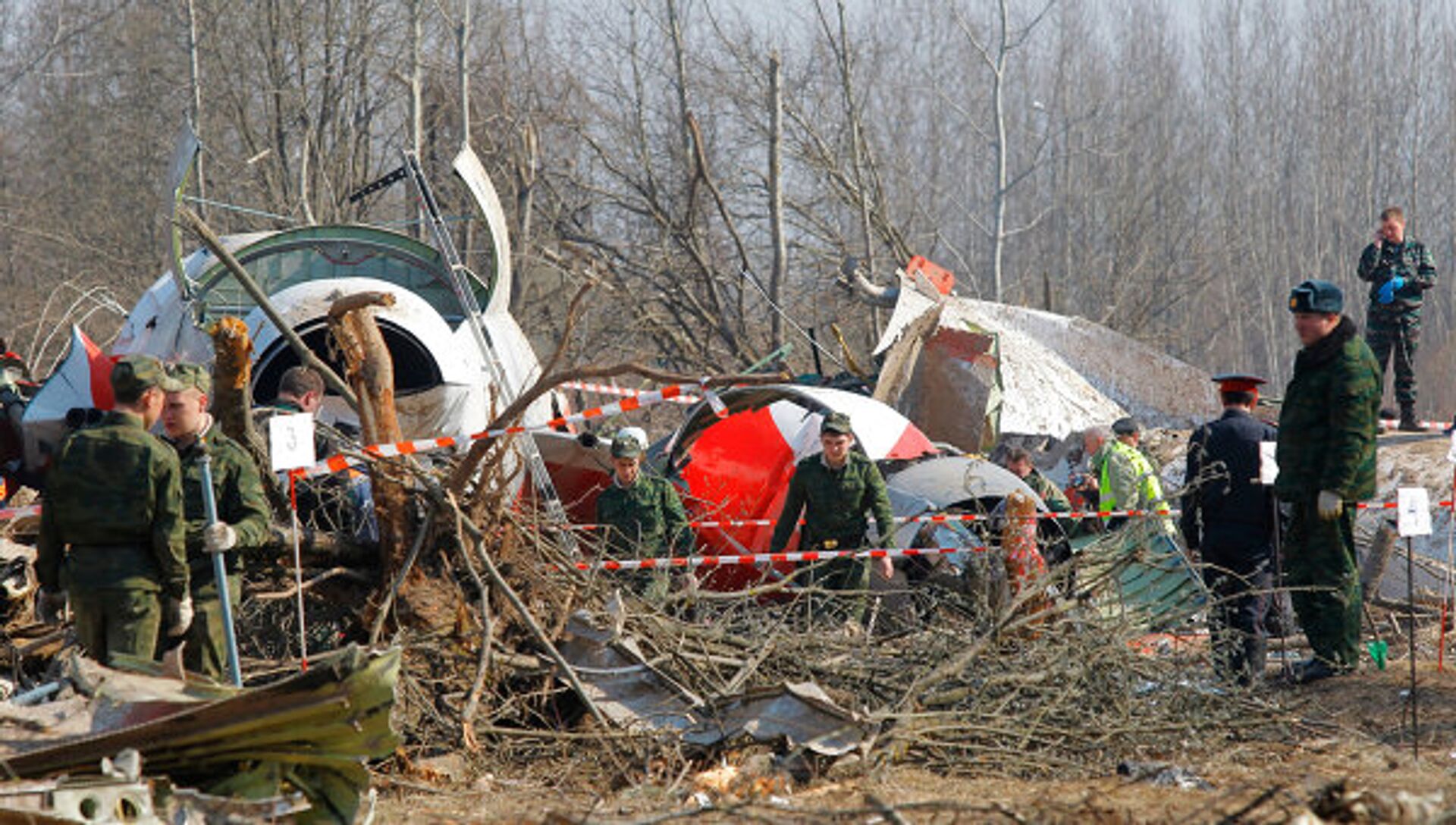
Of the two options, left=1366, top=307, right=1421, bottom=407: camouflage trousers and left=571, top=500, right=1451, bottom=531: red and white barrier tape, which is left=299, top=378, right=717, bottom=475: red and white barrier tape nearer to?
left=571, top=500, right=1451, bottom=531: red and white barrier tape

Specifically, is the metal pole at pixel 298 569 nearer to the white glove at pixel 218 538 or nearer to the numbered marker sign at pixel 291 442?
the numbered marker sign at pixel 291 442

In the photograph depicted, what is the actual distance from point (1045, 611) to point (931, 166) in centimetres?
3965

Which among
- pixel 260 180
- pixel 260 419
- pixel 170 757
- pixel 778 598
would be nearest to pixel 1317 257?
pixel 260 180

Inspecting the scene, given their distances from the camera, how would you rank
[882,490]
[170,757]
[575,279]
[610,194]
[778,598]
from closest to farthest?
[170,757], [882,490], [778,598], [575,279], [610,194]

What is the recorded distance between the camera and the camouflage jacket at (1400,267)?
489 inches

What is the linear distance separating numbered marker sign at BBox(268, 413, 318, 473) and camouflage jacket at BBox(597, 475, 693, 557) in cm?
291

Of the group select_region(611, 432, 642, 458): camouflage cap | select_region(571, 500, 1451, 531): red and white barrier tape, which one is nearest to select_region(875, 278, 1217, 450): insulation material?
select_region(571, 500, 1451, 531): red and white barrier tape

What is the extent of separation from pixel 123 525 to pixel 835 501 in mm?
4110

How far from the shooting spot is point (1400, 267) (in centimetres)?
1241

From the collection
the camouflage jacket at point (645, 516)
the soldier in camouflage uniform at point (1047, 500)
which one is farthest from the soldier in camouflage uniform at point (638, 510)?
the soldier in camouflage uniform at point (1047, 500)

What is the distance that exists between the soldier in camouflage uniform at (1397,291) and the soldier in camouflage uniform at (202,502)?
8.55 meters

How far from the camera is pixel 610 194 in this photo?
21922 mm

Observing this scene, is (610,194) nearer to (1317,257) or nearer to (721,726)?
(721,726)

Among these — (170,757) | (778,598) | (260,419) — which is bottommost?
(778,598)
